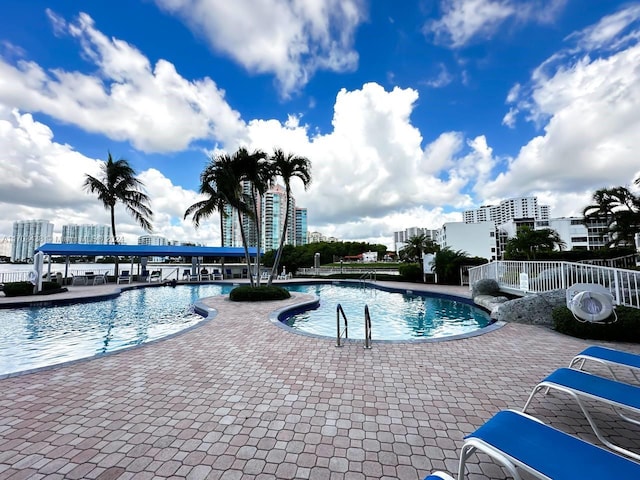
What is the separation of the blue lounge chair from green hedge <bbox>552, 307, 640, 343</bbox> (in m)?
5.43

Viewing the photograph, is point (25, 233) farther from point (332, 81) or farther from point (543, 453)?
point (543, 453)

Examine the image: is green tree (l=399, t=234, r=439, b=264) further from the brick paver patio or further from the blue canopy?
the brick paver patio

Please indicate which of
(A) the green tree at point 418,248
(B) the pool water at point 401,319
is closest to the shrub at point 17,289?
(B) the pool water at point 401,319

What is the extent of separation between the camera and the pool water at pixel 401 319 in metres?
7.23

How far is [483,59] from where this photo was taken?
1051 cm

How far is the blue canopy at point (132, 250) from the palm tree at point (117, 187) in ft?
3.01

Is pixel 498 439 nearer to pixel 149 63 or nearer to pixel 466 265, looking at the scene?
pixel 149 63

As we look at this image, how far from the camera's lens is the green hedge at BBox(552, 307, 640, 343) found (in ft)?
16.6

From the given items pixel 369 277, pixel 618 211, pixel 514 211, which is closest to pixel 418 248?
pixel 369 277

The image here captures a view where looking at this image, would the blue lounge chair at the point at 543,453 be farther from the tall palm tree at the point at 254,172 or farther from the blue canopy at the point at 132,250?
the blue canopy at the point at 132,250

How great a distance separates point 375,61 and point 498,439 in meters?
13.9

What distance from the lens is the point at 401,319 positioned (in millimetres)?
8969

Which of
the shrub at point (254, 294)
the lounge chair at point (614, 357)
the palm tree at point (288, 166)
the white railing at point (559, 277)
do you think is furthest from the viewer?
the palm tree at point (288, 166)

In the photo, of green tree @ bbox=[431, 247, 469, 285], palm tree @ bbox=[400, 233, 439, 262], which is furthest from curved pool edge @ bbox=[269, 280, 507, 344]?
palm tree @ bbox=[400, 233, 439, 262]
